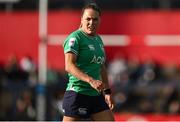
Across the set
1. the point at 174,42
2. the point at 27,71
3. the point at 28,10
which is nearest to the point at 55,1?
the point at 28,10

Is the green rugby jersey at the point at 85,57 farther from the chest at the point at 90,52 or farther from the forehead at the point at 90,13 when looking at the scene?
the forehead at the point at 90,13

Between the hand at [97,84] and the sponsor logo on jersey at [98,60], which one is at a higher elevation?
the sponsor logo on jersey at [98,60]

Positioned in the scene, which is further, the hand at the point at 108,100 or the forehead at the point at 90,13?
the hand at the point at 108,100

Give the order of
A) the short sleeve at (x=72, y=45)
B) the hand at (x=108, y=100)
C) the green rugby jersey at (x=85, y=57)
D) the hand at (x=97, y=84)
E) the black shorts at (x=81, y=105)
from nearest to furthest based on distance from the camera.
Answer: the hand at (x=97, y=84) < the short sleeve at (x=72, y=45) < the green rugby jersey at (x=85, y=57) < the black shorts at (x=81, y=105) < the hand at (x=108, y=100)

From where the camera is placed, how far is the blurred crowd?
48.0 ft

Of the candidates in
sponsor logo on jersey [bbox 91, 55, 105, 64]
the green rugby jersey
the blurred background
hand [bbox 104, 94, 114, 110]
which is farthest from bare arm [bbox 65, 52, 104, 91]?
the blurred background

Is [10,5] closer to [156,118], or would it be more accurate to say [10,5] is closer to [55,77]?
[55,77]

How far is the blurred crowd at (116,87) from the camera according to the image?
575 inches

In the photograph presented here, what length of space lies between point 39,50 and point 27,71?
24.9 inches

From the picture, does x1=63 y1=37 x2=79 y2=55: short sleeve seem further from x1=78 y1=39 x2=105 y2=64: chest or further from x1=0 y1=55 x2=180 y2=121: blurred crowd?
x1=0 y1=55 x2=180 y2=121: blurred crowd

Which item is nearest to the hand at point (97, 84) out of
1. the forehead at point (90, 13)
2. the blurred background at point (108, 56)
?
the forehead at point (90, 13)

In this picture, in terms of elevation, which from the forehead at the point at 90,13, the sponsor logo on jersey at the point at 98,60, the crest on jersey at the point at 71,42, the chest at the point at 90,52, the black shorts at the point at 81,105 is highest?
the forehead at the point at 90,13

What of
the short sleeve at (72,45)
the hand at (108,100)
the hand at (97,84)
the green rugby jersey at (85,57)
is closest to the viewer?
the hand at (97,84)

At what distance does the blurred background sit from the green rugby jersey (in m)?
7.26
